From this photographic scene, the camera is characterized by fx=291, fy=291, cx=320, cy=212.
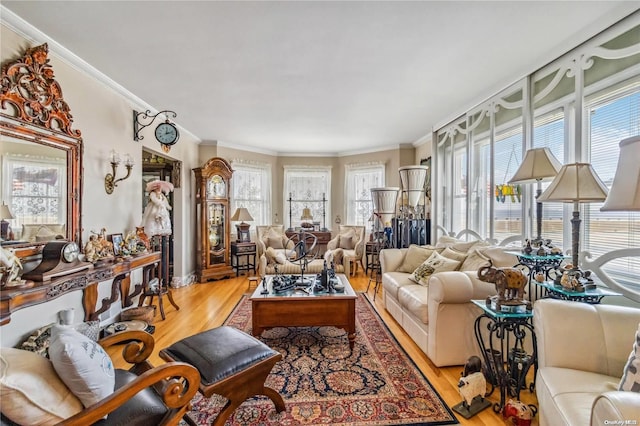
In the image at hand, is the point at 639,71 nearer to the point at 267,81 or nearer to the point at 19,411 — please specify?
the point at 267,81

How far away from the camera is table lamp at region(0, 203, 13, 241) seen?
80.0 inches

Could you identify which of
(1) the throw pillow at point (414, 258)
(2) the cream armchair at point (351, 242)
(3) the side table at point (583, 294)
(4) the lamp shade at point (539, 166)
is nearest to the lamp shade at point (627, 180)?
(3) the side table at point (583, 294)

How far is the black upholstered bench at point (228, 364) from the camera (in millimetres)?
1533

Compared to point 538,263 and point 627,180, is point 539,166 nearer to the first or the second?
point 538,263

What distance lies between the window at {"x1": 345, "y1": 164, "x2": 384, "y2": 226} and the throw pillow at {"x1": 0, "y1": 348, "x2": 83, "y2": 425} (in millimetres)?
5498

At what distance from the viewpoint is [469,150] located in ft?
12.5

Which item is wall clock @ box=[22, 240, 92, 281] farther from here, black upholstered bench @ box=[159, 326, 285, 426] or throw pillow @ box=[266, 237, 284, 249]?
throw pillow @ box=[266, 237, 284, 249]

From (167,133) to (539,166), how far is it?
3837 millimetres

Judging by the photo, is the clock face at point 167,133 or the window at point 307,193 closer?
the clock face at point 167,133

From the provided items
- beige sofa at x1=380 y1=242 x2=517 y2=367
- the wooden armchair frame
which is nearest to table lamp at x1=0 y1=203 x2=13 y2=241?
the wooden armchair frame

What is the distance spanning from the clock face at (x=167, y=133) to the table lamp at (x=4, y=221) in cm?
173

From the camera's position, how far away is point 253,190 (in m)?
6.12

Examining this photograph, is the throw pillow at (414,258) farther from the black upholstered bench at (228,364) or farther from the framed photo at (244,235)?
the framed photo at (244,235)

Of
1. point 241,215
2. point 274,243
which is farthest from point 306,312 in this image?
point 241,215
